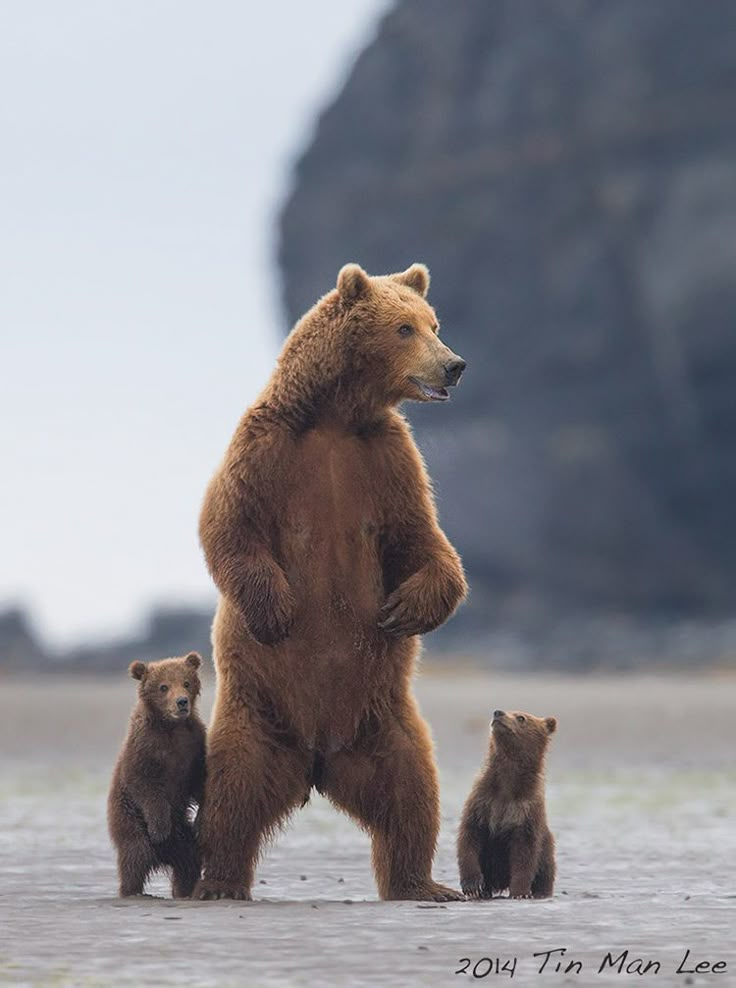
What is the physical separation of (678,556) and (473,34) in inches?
778

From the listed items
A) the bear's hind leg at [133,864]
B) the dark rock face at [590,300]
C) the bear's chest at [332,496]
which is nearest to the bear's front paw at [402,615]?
the bear's chest at [332,496]

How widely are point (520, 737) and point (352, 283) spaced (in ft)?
6.44

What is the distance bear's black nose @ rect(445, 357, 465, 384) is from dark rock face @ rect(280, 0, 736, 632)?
50841 mm

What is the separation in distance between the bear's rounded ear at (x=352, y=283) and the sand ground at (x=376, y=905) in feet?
7.41

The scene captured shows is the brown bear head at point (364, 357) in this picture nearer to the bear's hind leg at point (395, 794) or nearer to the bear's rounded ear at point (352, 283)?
the bear's rounded ear at point (352, 283)

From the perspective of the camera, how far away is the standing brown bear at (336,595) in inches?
300

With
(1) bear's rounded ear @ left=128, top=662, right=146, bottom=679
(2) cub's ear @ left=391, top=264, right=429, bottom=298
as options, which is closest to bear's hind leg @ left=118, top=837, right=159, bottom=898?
(1) bear's rounded ear @ left=128, top=662, right=146, bottom=679

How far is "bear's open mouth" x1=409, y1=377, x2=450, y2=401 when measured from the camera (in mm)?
7637

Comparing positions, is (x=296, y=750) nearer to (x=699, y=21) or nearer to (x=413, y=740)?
(x=413, y=740)

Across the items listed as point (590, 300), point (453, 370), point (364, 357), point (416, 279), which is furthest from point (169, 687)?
point (590, 300)

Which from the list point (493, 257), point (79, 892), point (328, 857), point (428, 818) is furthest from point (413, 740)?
point (493, 257)

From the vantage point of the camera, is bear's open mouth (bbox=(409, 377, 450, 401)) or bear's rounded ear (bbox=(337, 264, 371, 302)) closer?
bear's open mouth (bbox=(409, 377, 450, 401))

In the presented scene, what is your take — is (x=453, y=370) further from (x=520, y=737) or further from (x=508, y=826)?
(x=508, y=826)

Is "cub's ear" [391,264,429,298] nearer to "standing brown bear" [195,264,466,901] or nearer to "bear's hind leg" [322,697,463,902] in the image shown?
"standing brown bear" [195,264,466,901]
